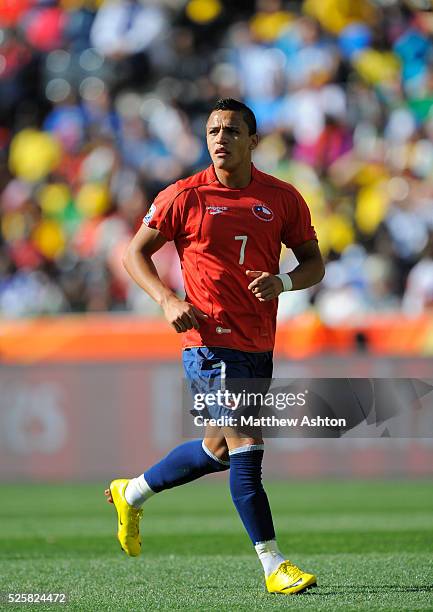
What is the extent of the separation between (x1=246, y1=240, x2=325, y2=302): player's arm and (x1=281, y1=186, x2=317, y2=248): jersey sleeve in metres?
0.05

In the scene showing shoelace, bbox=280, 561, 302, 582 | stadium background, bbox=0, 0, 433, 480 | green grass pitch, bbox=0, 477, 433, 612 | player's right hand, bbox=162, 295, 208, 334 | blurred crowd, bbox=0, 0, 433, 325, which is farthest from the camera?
blurred crowd, bbox=0, 0, 433, 325

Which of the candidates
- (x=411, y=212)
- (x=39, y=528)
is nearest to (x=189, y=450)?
(x=39, y=528)

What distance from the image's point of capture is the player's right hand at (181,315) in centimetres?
574

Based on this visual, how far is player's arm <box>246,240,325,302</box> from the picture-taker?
5781 mm

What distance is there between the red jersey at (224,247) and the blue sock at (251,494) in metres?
0.53

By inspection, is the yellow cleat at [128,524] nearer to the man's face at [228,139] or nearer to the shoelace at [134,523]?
the shoelace at [134,523]

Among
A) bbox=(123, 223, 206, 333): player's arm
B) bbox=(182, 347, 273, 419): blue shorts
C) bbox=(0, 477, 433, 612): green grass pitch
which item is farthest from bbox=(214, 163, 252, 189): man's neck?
bbox=(0, 477, 433, 612): green grass pitch

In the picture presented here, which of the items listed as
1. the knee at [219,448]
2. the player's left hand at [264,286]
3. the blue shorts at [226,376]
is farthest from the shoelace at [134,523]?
the player's left hand at [264,286]

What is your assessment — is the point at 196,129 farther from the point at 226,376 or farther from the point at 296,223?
the point at 226,376

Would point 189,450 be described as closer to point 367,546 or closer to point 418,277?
point 367,546

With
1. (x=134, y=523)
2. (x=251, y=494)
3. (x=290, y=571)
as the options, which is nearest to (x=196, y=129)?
(x=134, y=523)

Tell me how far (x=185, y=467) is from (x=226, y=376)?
0.61 meters

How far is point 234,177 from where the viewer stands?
6.08 metres

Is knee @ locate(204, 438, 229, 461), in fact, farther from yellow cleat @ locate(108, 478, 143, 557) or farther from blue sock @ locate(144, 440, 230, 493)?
yellow cleat @ locate(108, 478, 143, 557)
